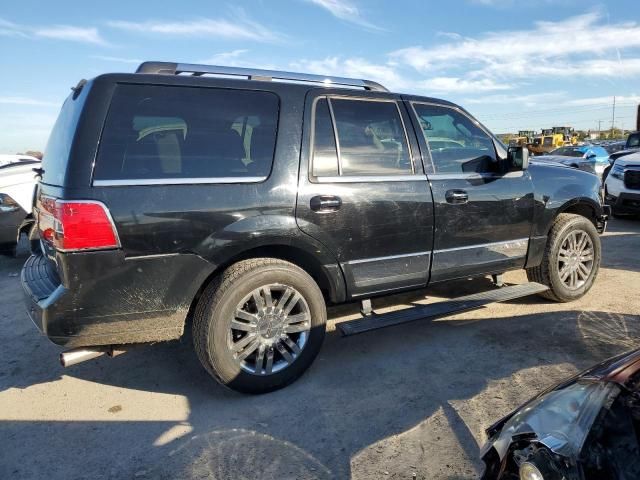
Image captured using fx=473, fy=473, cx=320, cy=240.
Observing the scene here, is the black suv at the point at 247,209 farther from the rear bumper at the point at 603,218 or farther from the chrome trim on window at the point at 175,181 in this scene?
the rear bumper at the point at 603,218

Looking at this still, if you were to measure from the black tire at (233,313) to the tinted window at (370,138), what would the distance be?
0.86 m

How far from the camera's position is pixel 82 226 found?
8.57 feet

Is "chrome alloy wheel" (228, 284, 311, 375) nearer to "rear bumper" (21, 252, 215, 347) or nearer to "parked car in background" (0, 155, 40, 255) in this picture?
"rear bumper" (21, 252, 215, 347)

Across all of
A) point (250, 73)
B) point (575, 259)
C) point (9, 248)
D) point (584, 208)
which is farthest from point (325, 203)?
point (9, 248)

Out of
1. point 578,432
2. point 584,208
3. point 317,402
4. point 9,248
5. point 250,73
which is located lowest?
point 317,402

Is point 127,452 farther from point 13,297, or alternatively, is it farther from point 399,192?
point 13,297

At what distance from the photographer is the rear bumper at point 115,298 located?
2.67 meters

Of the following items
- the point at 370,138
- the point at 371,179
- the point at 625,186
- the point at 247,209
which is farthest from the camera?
the point at 625,186

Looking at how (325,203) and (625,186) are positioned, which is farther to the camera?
(625,186)

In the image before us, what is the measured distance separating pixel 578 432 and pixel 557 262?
3.45m

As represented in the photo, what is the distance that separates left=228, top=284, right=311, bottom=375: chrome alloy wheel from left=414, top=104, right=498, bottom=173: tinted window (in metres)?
1.61

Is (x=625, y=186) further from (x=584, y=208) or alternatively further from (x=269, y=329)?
(x=269, y=329)

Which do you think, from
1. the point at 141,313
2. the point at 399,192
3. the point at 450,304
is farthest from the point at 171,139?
the point at 450,304

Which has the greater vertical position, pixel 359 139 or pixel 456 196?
pixel 359 139
